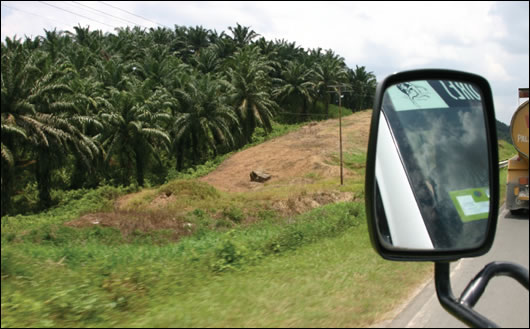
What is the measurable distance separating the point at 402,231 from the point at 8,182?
22761mm

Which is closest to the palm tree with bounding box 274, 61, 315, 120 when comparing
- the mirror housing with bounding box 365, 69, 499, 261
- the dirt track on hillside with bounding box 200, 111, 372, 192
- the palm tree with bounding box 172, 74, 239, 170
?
the dirt track on hillside with bounding box 200, 111, 372, 192

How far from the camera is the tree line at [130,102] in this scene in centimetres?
2156

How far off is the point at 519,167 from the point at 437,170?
15.4 ft

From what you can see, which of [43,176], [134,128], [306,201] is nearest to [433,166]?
[306,201]

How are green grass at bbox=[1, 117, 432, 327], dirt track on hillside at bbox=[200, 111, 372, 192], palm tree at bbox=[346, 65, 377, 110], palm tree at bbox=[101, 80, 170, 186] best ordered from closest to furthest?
1. green grass at bbox=[1, 117, 432, 327]
2. palm tree at bbox=[101, 80, 170, 186]
3. dirt track on hillside at bbox=[200, 111, 372, 192]
4. palm tree at bbox=[346, 65, 377, 110]

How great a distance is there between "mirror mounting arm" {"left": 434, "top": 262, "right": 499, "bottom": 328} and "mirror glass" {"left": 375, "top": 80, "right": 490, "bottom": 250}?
0.09 m

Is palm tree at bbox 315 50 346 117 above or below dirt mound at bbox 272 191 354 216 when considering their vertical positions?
above

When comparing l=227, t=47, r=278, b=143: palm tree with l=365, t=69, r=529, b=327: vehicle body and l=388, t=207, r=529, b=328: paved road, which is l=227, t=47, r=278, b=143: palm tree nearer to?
l=388, t=207, r=529, b=328: paved road

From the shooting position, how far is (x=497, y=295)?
11.9 feet

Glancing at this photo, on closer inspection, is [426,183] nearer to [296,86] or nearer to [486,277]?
[486,277]

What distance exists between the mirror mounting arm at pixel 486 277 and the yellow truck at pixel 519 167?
352 centimetres

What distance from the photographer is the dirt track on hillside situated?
34.1m

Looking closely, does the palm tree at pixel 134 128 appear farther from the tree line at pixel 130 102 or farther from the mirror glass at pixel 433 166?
the mirror glass at pixel 433 166

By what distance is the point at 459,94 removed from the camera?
1854 millimetres
